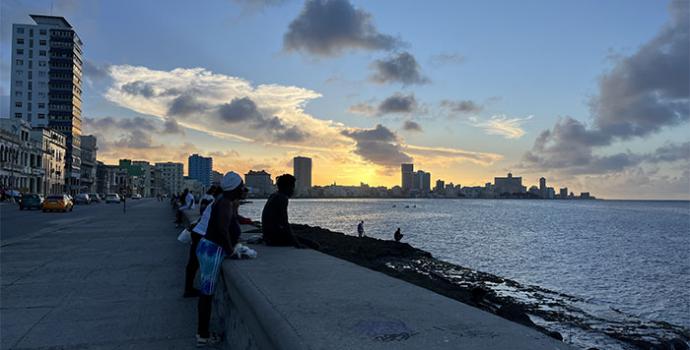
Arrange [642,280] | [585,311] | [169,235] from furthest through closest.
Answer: [642,280]
[169,235]
[585,311]

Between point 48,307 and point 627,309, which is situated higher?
point 48,307

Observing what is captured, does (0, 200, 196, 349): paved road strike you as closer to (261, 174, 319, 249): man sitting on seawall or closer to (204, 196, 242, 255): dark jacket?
(204, 196, 242, 255): dark jacket

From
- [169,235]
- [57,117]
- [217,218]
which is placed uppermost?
[57,117]

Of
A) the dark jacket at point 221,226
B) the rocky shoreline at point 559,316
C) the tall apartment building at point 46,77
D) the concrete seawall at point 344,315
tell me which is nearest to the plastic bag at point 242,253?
the concrete seawall at point 344,315

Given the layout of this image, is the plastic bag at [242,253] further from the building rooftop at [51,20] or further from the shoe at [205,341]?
the building rooftop at [51,20]

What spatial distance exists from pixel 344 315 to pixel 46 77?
141m

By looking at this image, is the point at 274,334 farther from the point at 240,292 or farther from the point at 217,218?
the point at 217,218

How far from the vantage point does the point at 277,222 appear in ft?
28.3

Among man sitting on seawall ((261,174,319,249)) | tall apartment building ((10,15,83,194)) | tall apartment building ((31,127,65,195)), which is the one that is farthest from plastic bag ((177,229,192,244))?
tall apartment building ((10,15,83,194))

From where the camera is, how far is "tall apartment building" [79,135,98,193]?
141 m

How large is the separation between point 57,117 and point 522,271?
420ft

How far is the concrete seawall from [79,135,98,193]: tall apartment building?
488 ft

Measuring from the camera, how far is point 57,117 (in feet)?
404

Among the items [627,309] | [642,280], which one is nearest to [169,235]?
[627,309]
